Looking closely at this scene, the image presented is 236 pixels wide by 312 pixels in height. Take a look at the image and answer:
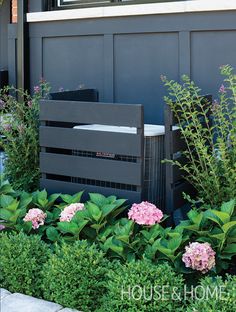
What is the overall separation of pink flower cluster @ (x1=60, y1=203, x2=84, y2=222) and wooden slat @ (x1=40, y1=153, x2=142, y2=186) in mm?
375

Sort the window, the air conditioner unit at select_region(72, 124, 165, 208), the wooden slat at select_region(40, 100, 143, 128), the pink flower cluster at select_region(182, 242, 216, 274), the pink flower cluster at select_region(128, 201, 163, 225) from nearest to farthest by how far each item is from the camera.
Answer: the pink flower cluster at select_region(182, 242, 216, 274)
the pink flower cluster at select_region(128, 201, 163, 225)
the wooden slat at select_region(40, 100, 143, 128)
the air conditioner unit at select_region(72, 124, 165, 208)
the window

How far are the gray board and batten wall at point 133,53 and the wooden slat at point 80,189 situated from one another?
1.11 meters

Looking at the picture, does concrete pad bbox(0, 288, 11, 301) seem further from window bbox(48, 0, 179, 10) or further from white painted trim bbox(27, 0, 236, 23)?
window bbox(48, 0, 179, 10)

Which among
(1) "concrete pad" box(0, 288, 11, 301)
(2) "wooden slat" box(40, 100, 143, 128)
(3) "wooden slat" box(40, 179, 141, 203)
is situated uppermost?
(2) "wooden slat" box(40, 100, 143, 128)

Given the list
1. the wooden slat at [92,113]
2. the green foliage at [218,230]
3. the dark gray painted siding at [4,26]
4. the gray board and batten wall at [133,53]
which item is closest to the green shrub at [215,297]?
the green foliage at [218,230]

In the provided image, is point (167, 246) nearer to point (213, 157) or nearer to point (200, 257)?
point (200, 257)

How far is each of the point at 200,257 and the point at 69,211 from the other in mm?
997

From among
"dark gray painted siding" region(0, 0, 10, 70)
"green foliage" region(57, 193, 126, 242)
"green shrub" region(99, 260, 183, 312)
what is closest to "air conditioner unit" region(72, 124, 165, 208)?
"green foliage" region(57, 193, 126, 242)

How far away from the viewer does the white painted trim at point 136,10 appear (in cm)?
411

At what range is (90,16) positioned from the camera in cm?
480

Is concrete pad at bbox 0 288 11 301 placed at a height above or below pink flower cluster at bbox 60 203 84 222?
below

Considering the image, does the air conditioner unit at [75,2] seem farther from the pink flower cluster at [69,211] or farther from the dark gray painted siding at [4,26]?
the pink flower cluster at [69,211]

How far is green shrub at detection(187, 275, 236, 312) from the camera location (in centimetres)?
229

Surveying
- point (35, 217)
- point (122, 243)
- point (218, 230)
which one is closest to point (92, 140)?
point (35, 217)
